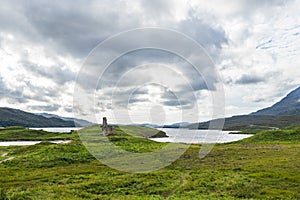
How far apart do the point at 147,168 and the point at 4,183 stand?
19.9 m

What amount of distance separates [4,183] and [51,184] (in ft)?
22.1

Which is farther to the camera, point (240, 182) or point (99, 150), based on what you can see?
point (99, 150)

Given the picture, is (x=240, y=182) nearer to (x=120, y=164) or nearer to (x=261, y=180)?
(x=261, y=180)

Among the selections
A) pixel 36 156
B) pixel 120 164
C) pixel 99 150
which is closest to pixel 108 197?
pixel 120 164

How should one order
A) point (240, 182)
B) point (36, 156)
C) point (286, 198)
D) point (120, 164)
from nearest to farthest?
point (286, 198) → point (240, 182) → point (120, 164) → point (36, 156)

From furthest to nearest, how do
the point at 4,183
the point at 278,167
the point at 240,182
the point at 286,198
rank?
the point at 278,167 < the point at 4,183 < the point at 240,182 < the point at 286,198

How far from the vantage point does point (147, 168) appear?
146 feet

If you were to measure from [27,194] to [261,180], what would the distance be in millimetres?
25956

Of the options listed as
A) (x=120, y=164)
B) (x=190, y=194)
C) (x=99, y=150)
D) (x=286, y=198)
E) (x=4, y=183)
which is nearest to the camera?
(x=286, y=198)

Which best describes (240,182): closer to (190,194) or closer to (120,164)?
(190,194)

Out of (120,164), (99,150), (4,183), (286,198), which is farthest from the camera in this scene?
(99,150)

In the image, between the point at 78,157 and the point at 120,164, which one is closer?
the point at 120,164

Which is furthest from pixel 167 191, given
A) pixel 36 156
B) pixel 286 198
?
pixel 36 156

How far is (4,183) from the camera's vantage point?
3516 cm
